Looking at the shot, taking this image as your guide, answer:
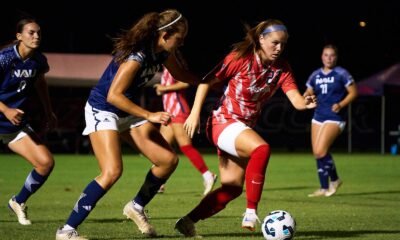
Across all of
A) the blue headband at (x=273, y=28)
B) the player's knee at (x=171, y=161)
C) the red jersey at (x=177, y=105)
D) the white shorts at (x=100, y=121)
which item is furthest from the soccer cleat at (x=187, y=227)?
the red jersey at (x=177, y=105)

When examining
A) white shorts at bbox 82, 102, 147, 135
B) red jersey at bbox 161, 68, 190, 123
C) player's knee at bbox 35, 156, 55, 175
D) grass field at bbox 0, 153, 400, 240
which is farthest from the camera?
red jersey at bbox 161, 68, 190, 123

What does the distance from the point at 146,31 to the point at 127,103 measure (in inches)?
26.0

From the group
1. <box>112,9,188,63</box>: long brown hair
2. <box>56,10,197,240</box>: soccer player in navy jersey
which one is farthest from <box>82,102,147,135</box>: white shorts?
<box>112,9,188,63</box>: long brown hair

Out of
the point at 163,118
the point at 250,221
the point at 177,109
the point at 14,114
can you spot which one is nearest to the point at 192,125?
the point at 163,118

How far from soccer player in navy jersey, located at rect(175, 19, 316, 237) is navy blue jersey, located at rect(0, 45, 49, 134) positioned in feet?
7.25

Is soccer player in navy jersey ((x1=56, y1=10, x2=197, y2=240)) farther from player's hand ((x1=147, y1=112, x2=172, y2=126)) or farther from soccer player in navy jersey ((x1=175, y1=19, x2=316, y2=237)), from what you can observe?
soccer player in navy jersey ((x1=175, y1=19, x2=316, y2=237))

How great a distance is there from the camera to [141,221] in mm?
8523

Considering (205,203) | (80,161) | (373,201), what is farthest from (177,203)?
(80,161)

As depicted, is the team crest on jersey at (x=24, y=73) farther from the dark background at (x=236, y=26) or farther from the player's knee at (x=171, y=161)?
the dark background at (x=236, y=26)

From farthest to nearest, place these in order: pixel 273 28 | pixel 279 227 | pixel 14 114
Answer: pixel 14 114 → pixel 273 28 → pixel 279 227

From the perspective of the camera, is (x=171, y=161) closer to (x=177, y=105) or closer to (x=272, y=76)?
(x=272, y=76)

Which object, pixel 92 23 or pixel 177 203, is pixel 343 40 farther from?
pixel 177 203

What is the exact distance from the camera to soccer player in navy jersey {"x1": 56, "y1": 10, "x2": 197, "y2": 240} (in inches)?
302

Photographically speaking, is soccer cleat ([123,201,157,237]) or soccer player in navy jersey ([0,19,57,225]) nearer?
soccer cleat ([123,201,157,237])
